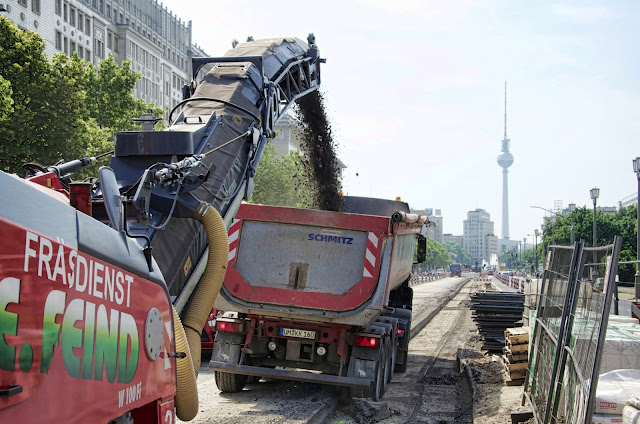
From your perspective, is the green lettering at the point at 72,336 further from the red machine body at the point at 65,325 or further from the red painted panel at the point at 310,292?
the red painted panel at the point at 310,292

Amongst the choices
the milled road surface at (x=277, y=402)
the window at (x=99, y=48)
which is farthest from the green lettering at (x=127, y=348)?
the window at (x=99, y=48)

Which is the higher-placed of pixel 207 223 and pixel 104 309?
pixel 207 223

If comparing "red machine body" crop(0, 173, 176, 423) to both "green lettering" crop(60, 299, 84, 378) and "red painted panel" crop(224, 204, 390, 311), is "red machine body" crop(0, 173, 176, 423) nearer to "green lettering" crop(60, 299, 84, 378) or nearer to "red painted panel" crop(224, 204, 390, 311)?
"green lettering" crop(60, 299, 84, 378)

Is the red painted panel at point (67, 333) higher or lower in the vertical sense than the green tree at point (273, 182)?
lower

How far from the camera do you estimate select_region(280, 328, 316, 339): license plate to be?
1107cm

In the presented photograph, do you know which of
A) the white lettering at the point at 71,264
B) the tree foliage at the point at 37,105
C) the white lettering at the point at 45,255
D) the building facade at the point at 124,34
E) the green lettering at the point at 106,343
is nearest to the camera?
the white lettering at the point at 45,255

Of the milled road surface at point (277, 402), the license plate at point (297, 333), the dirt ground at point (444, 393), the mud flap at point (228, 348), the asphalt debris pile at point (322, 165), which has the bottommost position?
the dirt ground at point (444, 393)

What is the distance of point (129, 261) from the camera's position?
409cm

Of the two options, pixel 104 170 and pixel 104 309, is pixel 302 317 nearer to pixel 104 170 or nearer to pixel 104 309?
pixel 104 170

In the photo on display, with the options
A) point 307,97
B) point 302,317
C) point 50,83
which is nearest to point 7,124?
point 50,83

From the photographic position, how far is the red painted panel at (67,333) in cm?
283

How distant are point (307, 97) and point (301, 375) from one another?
476cm

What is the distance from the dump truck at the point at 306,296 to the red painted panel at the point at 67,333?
21.4 feet

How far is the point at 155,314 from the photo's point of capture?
4383 mm
